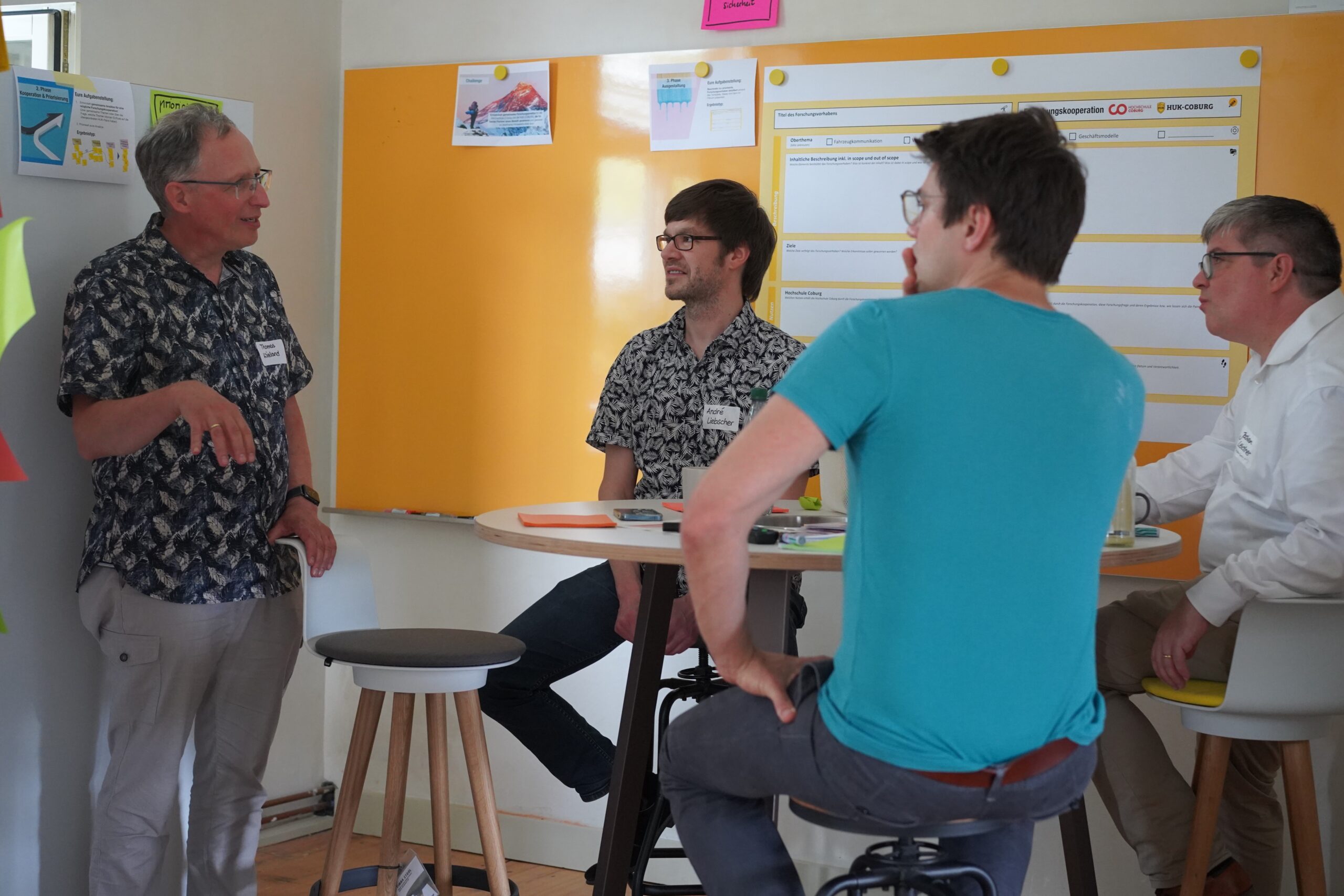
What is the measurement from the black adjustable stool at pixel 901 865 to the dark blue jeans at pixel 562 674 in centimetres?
117

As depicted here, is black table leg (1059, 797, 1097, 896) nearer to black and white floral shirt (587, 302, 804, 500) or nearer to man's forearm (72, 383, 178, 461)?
black and white floral shirt (587, 302, 804, 500)

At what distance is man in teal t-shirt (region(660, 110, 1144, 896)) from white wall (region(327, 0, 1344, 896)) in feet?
5.56

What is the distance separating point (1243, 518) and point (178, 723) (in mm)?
2162

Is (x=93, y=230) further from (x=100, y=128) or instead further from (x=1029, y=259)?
(x=1029, y=259)

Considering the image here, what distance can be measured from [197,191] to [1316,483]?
217 cm

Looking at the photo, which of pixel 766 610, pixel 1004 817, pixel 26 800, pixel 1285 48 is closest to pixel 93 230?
pixel 26 800

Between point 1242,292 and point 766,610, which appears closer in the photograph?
point 766,610

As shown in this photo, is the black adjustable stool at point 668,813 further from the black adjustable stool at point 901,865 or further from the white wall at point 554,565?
the black adjustable stool at point 901,865

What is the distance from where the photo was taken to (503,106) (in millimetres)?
3459

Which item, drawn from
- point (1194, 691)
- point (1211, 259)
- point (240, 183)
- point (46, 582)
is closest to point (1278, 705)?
point (1194, 691)

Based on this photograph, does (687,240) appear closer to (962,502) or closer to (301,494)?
(301,494)

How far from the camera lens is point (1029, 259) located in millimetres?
1397

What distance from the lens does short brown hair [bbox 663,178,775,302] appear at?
2.78 meters

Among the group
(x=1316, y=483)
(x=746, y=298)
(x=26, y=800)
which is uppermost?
(x=746, y=298)
